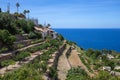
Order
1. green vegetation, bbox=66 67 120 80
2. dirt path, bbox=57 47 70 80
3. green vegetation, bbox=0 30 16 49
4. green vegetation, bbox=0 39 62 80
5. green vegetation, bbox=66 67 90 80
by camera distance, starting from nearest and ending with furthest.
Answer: green vegetation, bbox=0 39 62 80
green vegetation, bbox=66 67 120 80
green vegetation, bbox=66 67 90 80
dirt path, bbox=57 47 70 80
green vegetation, bbox=0 30 16 49

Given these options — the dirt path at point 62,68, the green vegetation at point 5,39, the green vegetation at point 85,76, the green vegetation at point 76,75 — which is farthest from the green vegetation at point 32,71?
the green vegetation at point 5,39

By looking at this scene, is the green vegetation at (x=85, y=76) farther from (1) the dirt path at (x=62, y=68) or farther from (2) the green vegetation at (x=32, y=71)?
(2) the green vegetation at (x=32, y=71)

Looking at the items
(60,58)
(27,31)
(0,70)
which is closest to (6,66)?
(0,70)

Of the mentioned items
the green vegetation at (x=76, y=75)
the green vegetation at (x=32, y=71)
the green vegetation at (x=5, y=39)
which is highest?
the green vegetation at (x=5, y=39)

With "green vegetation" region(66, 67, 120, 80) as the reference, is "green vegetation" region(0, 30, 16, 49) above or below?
above

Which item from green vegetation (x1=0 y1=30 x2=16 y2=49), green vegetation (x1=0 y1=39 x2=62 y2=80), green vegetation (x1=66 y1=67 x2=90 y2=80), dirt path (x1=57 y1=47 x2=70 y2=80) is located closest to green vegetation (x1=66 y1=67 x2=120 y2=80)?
green vegetation (x1=66 y1=67 x2=90 y2=80)

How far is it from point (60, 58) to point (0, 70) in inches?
549

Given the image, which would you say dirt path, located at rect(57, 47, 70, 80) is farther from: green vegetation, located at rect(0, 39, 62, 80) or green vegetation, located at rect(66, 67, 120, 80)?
green vegetation, located at rect(0, 39, 62, 80)

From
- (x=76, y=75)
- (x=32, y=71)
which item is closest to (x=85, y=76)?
(x=76, y=75)

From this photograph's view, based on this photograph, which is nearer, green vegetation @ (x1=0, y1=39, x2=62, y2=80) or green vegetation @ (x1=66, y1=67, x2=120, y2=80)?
green vegetation @ (x1=0, y1=39, x2=62, y2=80)

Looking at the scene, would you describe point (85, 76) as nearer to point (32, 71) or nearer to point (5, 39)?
point (32, 71)

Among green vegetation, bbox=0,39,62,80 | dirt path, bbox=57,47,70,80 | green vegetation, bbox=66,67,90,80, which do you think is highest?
green vegetation, bbox=0,39,62,80

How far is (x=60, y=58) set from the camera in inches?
1387

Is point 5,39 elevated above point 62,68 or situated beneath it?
elevated above
